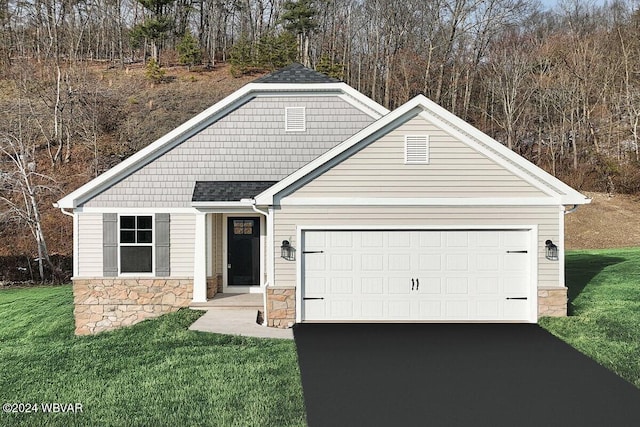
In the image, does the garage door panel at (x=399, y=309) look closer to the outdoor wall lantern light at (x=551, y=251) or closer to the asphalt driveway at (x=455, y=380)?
the asphalt driveway at (x=455, y=380)

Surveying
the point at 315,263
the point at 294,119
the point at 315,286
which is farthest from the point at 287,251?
the point at 294,119

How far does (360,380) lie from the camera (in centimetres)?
750

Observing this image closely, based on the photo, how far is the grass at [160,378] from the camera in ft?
20.7

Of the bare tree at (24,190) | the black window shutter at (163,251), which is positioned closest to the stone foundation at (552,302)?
the black window shutter at (163,251)

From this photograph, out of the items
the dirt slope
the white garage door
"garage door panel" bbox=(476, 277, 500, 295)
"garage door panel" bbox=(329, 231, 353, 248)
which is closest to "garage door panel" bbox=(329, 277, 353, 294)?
the white garage door

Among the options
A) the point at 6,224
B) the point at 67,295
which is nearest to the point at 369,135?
the point at 67,295

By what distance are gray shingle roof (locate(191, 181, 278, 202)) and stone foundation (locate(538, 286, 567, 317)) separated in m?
6.86

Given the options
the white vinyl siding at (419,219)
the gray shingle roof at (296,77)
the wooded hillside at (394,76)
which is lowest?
the white vinyl siding at (419,219)

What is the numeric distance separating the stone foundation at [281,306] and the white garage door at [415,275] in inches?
10.7

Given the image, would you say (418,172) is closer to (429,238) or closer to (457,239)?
(429,238)

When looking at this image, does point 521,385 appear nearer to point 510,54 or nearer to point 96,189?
point 96,189

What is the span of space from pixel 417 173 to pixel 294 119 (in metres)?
4.30

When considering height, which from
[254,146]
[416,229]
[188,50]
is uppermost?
[188,50]

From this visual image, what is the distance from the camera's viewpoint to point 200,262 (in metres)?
13.1
